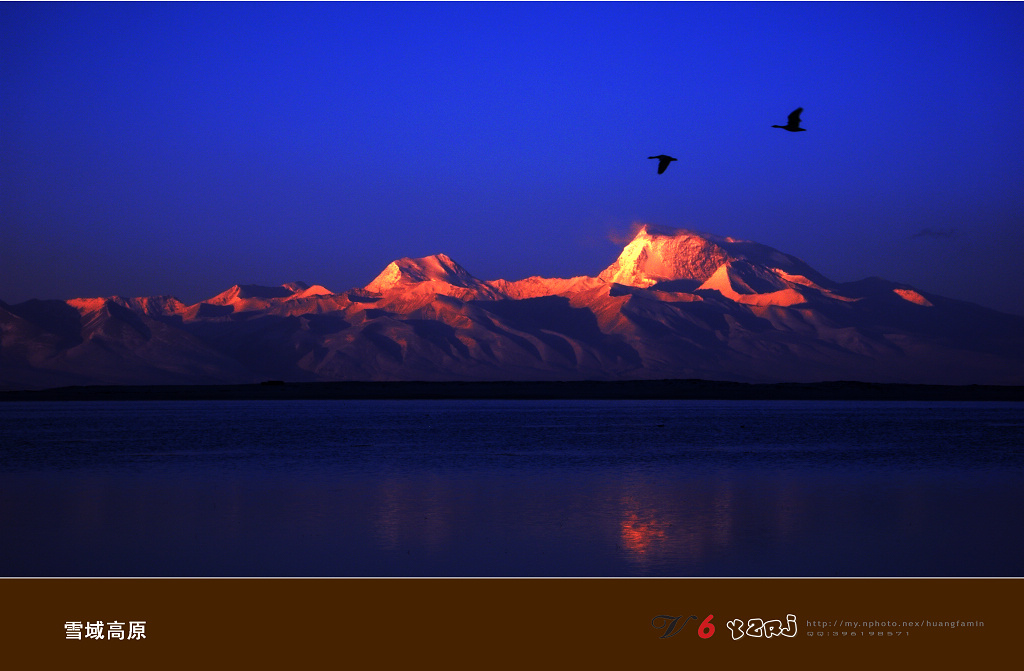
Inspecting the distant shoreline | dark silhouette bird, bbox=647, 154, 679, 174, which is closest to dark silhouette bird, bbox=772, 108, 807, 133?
dark silhouette bird, bbox=647, 154, 679, 174

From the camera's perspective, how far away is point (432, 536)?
1812cm

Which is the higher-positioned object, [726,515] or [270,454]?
[726,515]

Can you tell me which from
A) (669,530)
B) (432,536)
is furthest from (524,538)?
(669,530)

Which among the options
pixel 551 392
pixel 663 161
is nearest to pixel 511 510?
pixel 663 161

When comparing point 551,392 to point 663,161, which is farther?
point 551,392

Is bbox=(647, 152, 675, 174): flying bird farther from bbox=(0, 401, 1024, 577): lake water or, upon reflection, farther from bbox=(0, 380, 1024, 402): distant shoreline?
bbox=(0, 380, 1024, 402): distant shoreline

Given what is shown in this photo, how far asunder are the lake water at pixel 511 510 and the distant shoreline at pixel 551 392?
120 m

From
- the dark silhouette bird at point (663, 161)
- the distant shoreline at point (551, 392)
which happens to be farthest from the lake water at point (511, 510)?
the distant shoreline at point (551, 392)

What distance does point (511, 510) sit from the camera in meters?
21.6

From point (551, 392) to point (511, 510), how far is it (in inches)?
5997

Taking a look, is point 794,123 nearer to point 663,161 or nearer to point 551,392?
point 663,161

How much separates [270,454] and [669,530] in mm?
23527

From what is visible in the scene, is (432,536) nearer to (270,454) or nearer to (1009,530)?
(1009,530)
